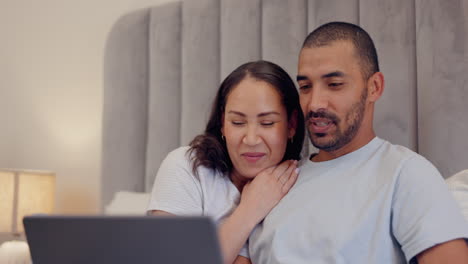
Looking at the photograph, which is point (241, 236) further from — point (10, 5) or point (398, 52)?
point (10, 5)

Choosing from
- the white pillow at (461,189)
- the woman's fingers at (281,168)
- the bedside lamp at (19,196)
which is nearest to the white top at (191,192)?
the woman's fingers at (281,168)

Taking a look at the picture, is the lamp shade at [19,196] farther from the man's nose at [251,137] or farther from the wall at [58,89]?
the man's nose at [251,137]

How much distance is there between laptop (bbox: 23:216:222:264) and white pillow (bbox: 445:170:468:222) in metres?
0.77

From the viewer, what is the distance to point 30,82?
2.76 metres

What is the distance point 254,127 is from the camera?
129 centimetres

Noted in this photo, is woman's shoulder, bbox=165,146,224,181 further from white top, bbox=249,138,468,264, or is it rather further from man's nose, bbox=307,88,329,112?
man's nose, bbox=307,88,329,112

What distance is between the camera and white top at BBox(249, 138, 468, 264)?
102 centimetres

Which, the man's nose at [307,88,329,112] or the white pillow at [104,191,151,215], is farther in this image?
the white pillow at [104,191,151,215]

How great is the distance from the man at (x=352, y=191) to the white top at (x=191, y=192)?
0.12 metres

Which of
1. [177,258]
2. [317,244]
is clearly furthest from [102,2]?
[177,258]

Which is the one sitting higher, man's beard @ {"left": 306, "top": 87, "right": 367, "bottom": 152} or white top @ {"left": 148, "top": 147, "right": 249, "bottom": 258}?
man's beard @ {"left": 306, "top": 87, "right": 367, "bottom": 152}

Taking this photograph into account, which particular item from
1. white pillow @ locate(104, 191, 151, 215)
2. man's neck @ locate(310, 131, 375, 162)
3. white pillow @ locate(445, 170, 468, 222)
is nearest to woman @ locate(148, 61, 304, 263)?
man's neck @ locate(310, 131, 375, 162)

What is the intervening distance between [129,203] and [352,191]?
3.43ft

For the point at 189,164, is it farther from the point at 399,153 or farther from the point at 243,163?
the point at 399,153
